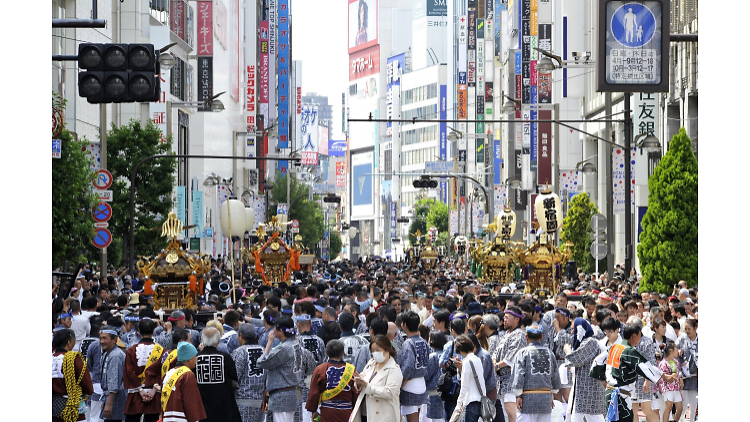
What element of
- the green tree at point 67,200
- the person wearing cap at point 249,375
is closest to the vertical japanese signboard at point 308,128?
the green tree at point 67,200

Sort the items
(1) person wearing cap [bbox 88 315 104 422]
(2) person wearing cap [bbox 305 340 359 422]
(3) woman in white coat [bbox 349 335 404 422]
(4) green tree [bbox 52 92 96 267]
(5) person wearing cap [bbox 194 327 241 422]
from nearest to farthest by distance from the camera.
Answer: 1. (3) woman in white coat [bbox 349 335 404 422]
2. (2) person wearing cap [bbox 305 340 359 422]
3. (5) person wearing cap [bbox 194 327 241 422]
4. (1) person wearing cap [bbox 88 315 104 422]
5. (4) green tree [bbox 52 92 96 267]

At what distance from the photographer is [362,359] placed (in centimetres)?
1112

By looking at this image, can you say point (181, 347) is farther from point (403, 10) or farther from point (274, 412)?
point (403, 10)

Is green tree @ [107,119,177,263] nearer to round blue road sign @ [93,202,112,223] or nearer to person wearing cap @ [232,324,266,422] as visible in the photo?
round blue road sign @ [93,202,112,223]

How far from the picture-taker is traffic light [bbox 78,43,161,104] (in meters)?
11.4

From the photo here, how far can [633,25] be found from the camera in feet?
36.2

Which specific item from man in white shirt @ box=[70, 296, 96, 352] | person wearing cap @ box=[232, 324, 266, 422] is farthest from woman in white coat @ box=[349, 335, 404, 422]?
man in white shirt @ box=[70, 296, 96, 352]

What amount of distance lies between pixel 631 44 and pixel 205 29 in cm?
5000

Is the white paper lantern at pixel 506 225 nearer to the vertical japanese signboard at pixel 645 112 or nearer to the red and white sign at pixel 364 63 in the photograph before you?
the vertical japanese signboard at pixel 645 112

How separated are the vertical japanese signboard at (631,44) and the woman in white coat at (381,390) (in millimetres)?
3672

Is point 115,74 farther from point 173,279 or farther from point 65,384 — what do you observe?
point 173,279

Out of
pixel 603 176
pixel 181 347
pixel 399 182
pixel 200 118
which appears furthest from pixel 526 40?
pixel 399 182

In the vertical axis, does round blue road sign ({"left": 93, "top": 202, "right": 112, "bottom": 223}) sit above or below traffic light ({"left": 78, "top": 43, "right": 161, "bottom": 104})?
below

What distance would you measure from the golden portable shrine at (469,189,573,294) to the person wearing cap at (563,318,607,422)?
13826mm
